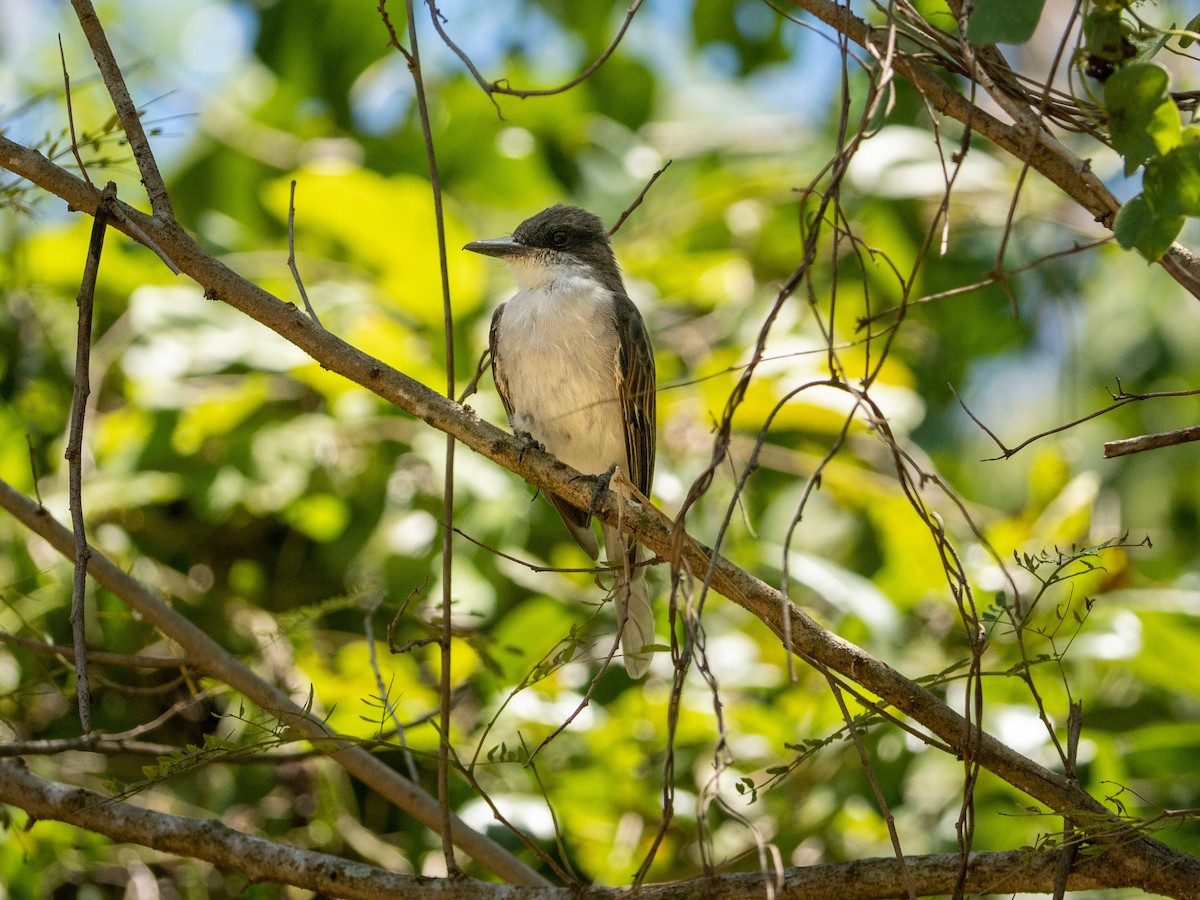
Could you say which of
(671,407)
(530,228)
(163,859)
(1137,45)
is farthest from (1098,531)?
(163,859)

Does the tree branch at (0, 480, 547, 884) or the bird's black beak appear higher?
the bird's black beak

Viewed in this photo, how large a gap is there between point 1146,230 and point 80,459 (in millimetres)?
1731

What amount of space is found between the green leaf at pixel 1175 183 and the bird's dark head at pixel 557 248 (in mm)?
2948

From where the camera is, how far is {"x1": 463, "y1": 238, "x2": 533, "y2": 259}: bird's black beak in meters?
4.43

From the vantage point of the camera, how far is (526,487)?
437cm

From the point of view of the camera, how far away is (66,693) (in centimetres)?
300

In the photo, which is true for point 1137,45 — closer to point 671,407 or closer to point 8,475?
point 671,407

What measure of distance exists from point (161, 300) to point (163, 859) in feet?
6.53

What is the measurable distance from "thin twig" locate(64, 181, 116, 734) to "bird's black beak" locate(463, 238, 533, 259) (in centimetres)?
228

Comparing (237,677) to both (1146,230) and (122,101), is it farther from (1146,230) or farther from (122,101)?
(1146,230)

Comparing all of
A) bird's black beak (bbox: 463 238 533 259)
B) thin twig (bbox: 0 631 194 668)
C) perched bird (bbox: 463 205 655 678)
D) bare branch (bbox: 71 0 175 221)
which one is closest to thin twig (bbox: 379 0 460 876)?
bare branch (bbox: 71 0 175 221)

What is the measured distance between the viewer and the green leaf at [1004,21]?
178 centimetres

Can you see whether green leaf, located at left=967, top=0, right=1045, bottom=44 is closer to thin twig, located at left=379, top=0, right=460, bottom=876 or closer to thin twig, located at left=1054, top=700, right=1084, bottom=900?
thin twig, located at left=379, top=0, right=460, bottom=876

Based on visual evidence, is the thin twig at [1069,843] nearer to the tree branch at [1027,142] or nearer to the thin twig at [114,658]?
the tree branch at [1027,142]
